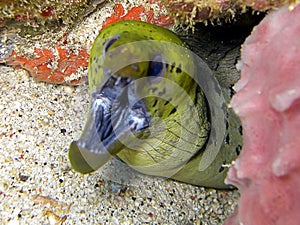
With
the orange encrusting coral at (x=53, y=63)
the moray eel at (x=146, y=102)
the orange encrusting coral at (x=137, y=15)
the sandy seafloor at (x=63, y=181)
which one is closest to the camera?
the moray eel at (x=146, y=102)

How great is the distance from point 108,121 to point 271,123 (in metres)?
0.67

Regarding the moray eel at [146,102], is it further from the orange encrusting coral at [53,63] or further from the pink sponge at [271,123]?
the orange encrusting coral at [53,63]

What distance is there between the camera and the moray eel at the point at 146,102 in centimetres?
156

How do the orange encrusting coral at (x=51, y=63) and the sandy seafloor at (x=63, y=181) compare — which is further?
the orange encrusting coral at (x=51, y=63)

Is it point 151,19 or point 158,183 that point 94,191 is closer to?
point 158,183

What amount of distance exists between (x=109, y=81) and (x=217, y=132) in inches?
36.5

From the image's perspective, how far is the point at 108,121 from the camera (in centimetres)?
159

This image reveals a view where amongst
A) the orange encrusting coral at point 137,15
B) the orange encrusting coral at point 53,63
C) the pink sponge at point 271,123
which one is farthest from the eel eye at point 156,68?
the orange encrusting coral at point 53,63

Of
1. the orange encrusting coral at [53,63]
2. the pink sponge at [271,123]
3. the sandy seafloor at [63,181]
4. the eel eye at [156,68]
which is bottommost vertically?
the sandy seafloor at [63,181]

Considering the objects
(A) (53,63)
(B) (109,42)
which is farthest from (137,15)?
(B) (109,42)

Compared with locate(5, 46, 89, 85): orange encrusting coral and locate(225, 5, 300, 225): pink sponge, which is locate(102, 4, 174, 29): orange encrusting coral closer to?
locate(5, 46, 89, 85): orange encrusting coral

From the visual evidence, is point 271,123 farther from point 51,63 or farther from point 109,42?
point 51,63

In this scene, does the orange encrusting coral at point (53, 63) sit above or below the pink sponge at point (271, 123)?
below

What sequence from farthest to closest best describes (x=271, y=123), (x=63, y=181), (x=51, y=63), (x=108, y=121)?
(x=51, y=63) < (x=63, y=181) < (x=108, y=121) < (x=271, y=123)
